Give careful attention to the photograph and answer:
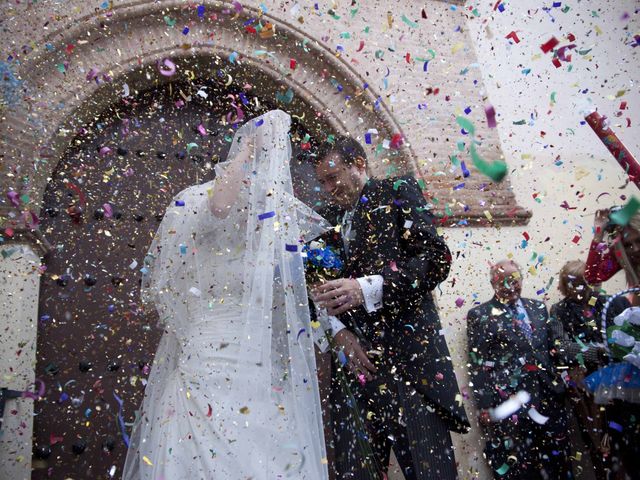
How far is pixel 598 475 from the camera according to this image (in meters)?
3.86

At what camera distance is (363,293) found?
2.49 m

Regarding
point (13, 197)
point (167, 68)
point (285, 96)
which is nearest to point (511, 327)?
point (285, 96)

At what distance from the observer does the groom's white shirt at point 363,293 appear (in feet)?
8.22

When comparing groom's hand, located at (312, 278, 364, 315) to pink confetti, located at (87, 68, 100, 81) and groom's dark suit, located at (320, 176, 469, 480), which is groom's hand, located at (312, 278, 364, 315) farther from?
pink confetti, located at (87, 68, 100, 81)

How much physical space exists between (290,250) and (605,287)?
362cm

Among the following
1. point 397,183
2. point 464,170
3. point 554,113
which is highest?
point 554,113

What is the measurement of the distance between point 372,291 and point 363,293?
46mm

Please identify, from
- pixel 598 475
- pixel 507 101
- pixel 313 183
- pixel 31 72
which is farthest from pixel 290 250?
pixel 507 101

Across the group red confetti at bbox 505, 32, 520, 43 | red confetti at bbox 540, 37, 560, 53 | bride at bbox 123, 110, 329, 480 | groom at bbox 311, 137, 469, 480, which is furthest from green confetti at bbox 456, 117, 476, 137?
bride at bbox 123, 110, 329, 480

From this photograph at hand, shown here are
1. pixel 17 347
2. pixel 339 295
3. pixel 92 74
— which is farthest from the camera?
pixel 92 74

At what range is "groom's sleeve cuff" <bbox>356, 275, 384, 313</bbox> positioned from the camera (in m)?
2.50

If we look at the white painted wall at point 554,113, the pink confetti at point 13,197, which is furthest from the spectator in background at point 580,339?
the pink confetti at point 13,197

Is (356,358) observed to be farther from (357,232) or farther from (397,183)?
(397,183)

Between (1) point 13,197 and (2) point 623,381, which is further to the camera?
(1) point 13,197
